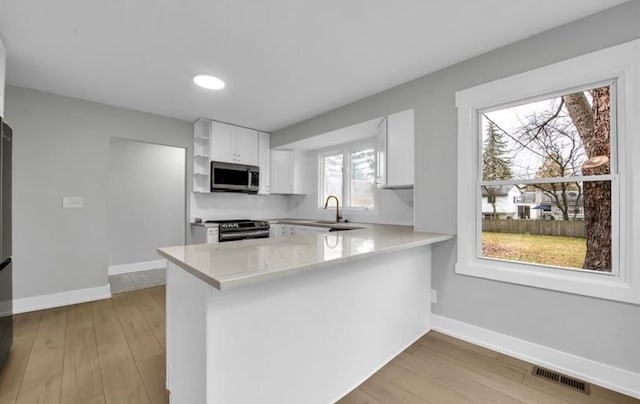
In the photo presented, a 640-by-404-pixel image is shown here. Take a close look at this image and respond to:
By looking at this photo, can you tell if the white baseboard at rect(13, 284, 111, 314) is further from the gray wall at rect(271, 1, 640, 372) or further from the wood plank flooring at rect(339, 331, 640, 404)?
the gray wall at rect(271, 1, 640, 372)

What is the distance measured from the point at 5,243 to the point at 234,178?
2.54 metres

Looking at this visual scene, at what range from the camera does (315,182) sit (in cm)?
474

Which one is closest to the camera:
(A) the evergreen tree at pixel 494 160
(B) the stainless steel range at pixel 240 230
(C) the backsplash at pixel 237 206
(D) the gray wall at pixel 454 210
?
(D) the gray wall at pixel 454 210

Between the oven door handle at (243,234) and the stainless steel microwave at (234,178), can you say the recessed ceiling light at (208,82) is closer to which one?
the stainless steel microwave at (234,178)

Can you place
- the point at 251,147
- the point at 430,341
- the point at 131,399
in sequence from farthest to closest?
the point at 251,147 → the point at 430,341 → the point at 131,399

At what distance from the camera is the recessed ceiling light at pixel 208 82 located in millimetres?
2611

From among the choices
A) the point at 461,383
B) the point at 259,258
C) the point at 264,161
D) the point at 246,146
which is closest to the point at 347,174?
the point at 264,161

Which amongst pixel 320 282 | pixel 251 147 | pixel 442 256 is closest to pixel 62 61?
pixel 251 147

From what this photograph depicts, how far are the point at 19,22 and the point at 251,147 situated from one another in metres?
2.78

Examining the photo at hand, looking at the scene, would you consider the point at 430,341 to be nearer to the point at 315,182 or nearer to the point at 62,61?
the point at 315,182

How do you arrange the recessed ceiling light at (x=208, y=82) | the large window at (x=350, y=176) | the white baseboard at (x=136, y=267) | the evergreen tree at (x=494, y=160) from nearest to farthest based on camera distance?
the evergreen tree at (x=494, y=160), the recessed ceiling light at (x=208, y=82), the large window at (x=350, y=176), the white baseboard at (x=136, y=267)

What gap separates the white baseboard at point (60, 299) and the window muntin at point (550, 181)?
4118 millimetres

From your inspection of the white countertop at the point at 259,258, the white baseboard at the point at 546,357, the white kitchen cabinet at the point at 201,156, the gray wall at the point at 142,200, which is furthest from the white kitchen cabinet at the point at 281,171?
the white baseboard at the point at 546,357

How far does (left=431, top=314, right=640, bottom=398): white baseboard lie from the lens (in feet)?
5.40
